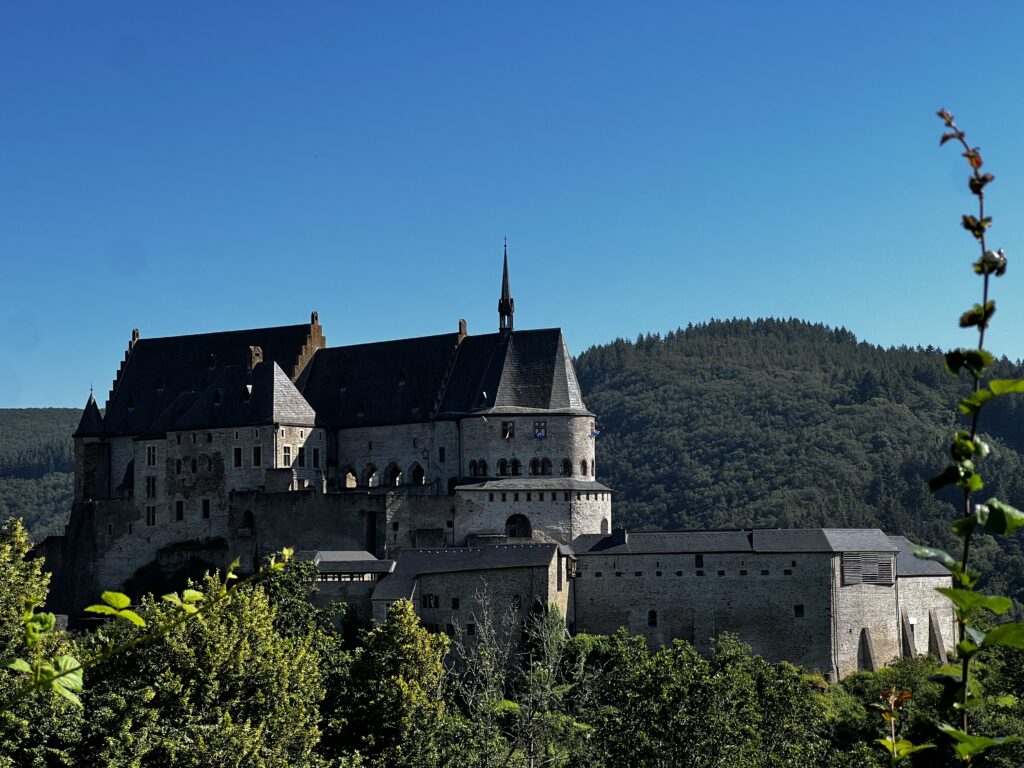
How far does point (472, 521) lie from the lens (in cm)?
7250

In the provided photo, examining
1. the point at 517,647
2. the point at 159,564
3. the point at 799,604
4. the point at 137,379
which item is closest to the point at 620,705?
the point at 517,647

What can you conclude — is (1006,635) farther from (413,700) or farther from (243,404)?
(243,404)

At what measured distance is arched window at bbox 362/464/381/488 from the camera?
79750 millimetres

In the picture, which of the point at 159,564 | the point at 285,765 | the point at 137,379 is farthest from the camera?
the point at 137,379

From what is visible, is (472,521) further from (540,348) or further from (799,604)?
(799,604)

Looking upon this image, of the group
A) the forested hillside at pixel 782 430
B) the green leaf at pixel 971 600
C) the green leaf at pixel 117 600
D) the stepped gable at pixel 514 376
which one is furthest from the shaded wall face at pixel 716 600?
the green leaf at pixel 971 600

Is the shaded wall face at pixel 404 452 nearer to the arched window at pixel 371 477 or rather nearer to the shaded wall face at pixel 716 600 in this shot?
the arched window at pixel 371 477

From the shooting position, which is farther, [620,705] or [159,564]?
[159,564]

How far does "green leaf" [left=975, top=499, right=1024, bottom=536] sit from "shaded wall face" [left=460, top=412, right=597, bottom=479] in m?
69.9

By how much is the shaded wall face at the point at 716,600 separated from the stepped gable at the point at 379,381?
18.0 m

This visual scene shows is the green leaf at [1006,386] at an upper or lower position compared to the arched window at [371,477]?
lower

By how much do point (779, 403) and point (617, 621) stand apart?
108 meters

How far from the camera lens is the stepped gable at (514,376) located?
77188 millimetres

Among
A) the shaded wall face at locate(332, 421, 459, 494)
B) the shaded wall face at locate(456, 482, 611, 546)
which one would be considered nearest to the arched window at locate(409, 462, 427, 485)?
the shaded wall face at locate(332, 421, 459, 494)
